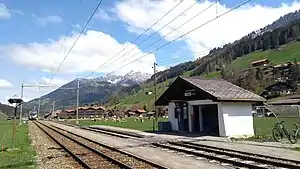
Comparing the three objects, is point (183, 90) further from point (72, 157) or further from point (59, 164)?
point (59, 164)

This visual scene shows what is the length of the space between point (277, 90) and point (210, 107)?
89.8 metres

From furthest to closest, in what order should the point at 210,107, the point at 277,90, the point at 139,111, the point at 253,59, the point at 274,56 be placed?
the point at 253,59 → the point at 274,56 → the point at 139,111 → the point at 277,90 → the point at 210,107

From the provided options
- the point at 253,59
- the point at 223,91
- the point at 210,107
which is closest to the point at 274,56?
the point at 253,59

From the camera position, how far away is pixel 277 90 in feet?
371

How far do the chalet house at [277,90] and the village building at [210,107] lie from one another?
84.7 meters

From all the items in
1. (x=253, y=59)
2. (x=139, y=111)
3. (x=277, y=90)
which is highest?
(x=253, y=59)

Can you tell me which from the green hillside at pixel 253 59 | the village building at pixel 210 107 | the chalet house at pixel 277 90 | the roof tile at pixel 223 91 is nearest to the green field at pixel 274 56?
the green hillside at pixel 253 59

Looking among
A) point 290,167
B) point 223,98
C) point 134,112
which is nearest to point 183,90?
point 223,98

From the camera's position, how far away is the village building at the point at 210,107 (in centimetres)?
2673

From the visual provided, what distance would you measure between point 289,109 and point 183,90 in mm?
12473

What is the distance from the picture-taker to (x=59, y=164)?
14.7 meters

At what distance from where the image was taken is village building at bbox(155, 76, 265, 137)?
87.7 ft

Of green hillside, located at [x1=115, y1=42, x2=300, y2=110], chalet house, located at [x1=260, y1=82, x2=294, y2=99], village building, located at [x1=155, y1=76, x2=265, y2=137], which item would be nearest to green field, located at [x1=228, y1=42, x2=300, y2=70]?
green hillside, located at [x1=115, y1=42, x2=300, y2=110]

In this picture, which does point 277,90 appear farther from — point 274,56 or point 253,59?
point 253,59
